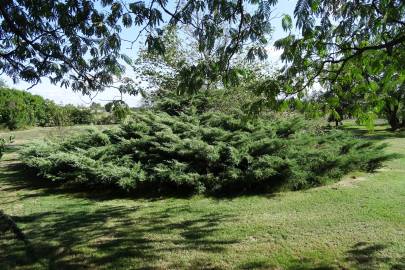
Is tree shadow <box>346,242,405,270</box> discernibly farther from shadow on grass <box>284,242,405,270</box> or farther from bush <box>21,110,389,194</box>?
bush <box>21,110,389,194</box>

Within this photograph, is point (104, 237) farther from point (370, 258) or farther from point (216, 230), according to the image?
point (370, 258)

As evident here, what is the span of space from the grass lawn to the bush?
387 millimetres

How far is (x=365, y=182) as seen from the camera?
8023mm

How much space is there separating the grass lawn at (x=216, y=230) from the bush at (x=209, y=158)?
0.39 metres

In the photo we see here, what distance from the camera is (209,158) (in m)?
7.68

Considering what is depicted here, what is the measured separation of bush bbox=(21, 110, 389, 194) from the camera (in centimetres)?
755

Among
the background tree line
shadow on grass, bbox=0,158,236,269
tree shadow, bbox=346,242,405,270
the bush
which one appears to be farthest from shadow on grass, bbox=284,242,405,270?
the background tree line

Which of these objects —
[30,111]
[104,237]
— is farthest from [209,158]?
[30,111]

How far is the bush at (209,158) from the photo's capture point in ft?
24.8

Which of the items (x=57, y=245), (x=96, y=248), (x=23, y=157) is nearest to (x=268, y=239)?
(x=96, y=248)

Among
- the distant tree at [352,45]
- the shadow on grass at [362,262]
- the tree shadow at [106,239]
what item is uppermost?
the distant tree at [352,45]

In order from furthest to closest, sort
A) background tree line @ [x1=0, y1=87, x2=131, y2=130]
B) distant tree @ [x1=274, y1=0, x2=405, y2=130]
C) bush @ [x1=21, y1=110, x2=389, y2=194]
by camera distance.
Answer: background tree line @ [x1=0, y1=87, x2=131, y2=130], bush @ [x1=21, y1=110, x2=389, y2=194], distant tree @ [x1=274, y1=0, x2=405, y2=130]

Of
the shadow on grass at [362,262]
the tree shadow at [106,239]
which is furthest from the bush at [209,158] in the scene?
the shadow on grass at [362,262]

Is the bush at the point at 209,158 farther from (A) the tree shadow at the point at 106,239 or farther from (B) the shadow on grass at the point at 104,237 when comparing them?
(A) the tree shadow at the point at 106,239
